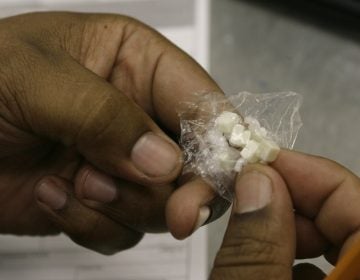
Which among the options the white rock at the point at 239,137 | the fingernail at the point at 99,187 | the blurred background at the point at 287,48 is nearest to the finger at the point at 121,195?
the fingernail at the point at 99,187

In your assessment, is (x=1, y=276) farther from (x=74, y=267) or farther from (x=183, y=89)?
(x=183, y=89)

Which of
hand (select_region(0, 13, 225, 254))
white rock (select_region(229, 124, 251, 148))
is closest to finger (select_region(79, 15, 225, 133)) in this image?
hand (select_region(0, 13, 225, 254))

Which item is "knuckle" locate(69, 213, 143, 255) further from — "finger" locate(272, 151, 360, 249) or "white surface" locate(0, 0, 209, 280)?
"finger" locate(272, 151, 360, 249)

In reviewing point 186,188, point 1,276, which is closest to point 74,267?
point 1,276

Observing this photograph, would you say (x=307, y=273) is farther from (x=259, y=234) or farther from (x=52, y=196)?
(x=52, y=196)

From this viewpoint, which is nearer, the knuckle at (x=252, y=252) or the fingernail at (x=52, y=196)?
the knuckle at (x=252, y=252)

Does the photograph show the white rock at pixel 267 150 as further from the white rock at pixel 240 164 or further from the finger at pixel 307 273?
the finger at pixel 307 273
